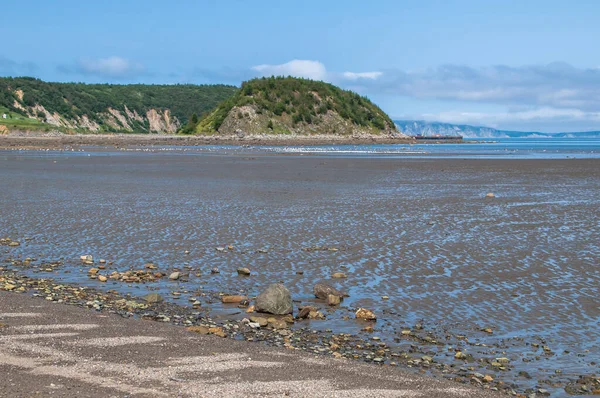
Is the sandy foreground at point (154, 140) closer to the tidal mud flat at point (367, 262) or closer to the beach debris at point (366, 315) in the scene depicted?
the tidal mud flat at point (367, 262)

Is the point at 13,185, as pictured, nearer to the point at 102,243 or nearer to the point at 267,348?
the point at 102,243

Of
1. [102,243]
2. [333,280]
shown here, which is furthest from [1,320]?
[102,243]

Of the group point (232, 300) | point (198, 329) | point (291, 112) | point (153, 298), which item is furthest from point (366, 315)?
point (291, 112)

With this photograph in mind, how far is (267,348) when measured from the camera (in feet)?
32.6

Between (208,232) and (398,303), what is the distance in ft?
31.6

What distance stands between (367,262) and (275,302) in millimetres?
5374

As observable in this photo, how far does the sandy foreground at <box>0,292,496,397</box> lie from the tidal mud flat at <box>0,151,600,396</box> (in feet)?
2.74

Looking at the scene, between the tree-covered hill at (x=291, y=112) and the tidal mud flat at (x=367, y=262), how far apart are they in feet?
356

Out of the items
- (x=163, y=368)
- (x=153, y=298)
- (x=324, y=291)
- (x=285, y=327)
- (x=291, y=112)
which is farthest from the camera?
(x=291, y=112)

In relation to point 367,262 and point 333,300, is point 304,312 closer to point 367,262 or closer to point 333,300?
point 333,300

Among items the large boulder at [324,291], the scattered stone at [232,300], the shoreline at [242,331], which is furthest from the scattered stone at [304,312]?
the scattered stone at [232,300]

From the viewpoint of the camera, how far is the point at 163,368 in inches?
338

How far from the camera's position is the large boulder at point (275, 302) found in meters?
12.1

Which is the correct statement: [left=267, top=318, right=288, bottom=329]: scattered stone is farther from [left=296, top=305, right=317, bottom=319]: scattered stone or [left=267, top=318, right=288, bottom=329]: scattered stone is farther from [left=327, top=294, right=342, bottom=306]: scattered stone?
[left=327, top=294, right=342, bottom=306]: scattered stone
